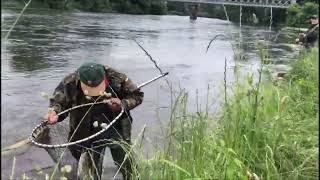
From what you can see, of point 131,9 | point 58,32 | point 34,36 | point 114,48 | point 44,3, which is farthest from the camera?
point 131,9

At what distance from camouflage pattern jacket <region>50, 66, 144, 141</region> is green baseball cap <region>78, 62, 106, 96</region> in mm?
238

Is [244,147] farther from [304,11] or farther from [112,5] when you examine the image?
[112,5]

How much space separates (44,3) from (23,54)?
48.7m

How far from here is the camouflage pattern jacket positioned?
5152 mm

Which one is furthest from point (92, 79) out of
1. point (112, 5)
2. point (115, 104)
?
point (112, 5)

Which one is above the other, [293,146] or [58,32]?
[293,146]

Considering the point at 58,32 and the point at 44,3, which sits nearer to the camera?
the point at 58,32

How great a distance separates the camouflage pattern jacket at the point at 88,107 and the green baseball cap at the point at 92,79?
24cm

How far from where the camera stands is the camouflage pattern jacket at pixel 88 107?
5152 mm

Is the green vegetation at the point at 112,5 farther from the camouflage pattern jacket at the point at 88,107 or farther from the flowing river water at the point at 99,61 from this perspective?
the camouflage pattern jacket at the point at 88,107

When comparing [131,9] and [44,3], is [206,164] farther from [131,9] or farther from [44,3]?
[131,9]

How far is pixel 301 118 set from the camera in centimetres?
543

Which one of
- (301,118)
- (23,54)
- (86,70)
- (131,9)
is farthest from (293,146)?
(131,9)

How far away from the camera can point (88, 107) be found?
517 cm
